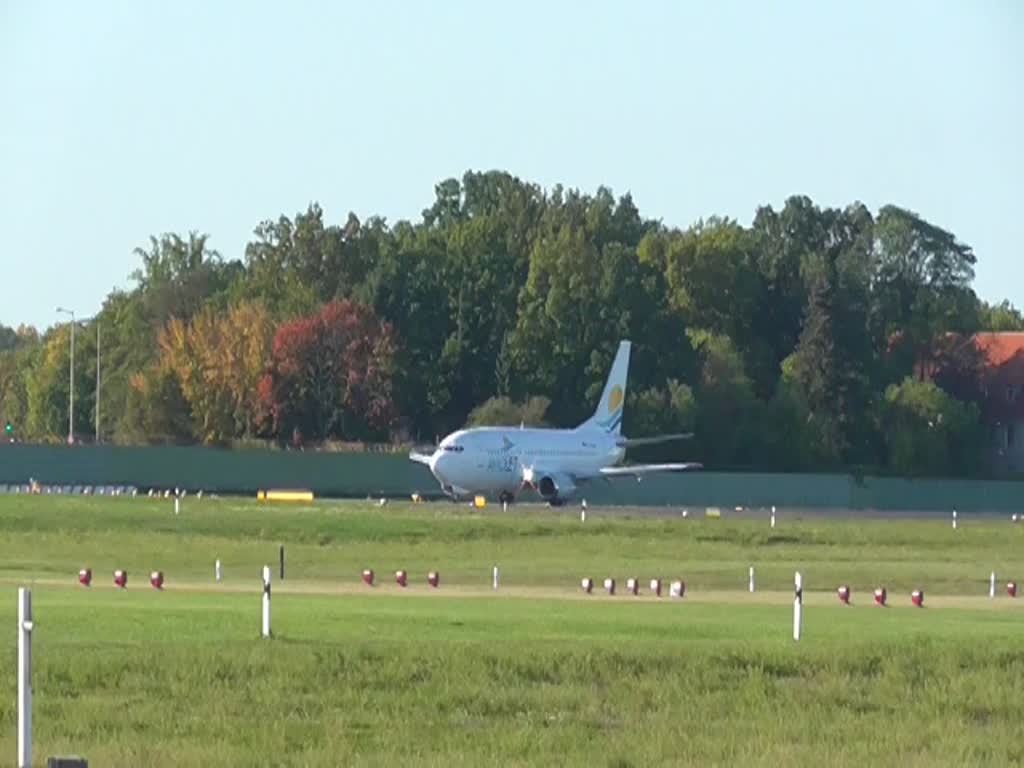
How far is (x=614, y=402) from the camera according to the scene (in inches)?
3772

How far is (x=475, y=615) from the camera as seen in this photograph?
110 feet

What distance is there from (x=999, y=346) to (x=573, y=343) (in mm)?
31337

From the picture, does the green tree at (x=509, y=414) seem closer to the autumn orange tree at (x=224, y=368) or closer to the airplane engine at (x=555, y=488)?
the autumn orange tree at (x=224, y=368)

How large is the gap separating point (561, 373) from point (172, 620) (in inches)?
3392

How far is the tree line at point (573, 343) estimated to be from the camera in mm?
115188

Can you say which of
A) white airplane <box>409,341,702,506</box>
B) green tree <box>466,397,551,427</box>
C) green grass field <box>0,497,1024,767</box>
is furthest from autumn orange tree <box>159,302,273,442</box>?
green grass field <box>0,497,1024,767</box>

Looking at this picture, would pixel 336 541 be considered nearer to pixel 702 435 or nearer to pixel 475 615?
pixel 475 615

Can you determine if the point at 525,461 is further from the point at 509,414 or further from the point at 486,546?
the point at 486,546

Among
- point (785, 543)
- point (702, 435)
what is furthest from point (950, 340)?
point (785, 543)

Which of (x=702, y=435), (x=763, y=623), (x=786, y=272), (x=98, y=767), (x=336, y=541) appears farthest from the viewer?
(x=786, y=272)

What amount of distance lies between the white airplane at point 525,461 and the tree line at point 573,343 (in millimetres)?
18652

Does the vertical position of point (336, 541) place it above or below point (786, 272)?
below

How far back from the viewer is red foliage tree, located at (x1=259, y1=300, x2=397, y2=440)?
114 meters

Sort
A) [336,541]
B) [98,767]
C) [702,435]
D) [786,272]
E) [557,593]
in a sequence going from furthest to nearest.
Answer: [786,272] → [702,435] → [336,541] → [557,593] → [98,767]
